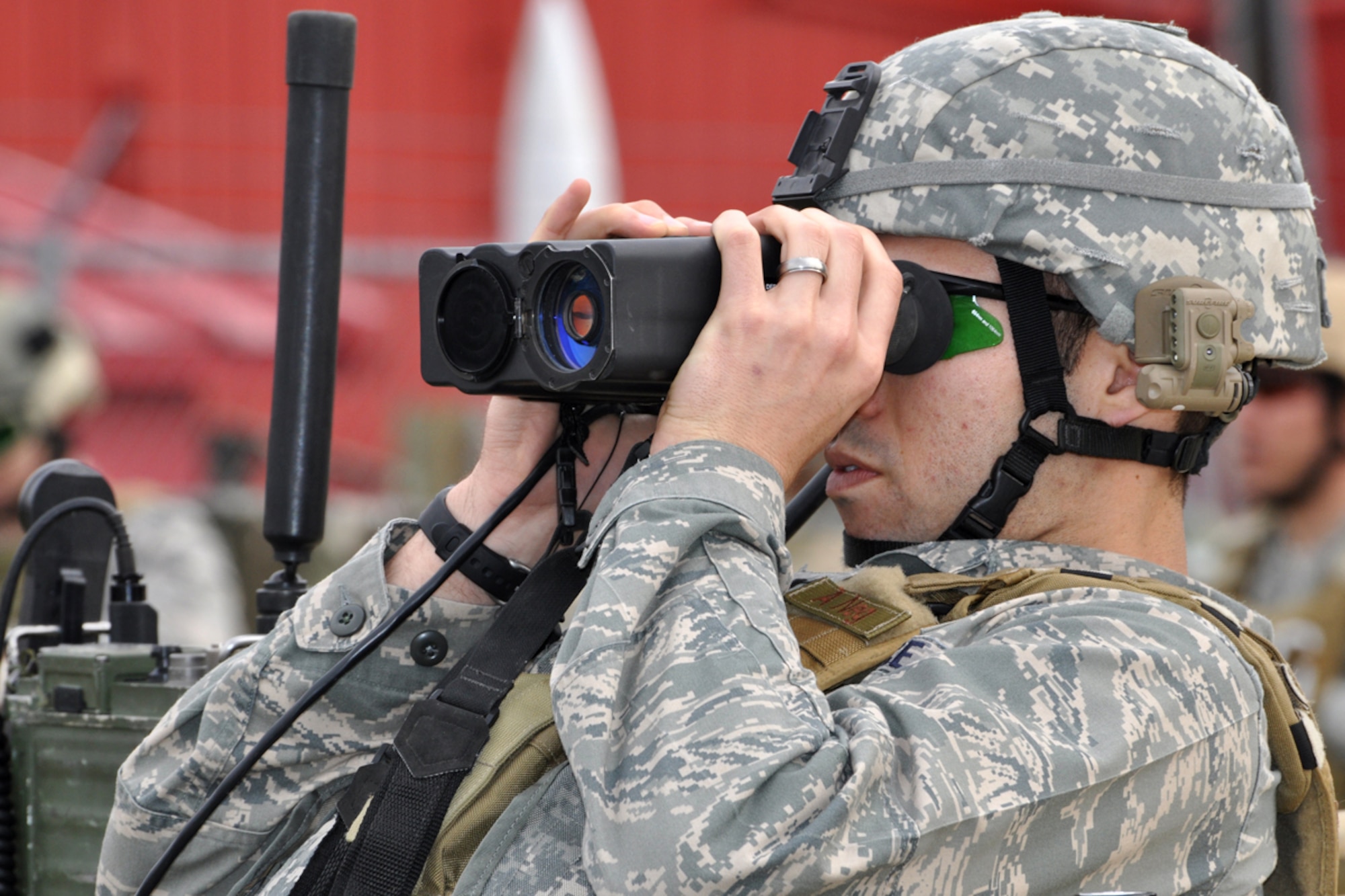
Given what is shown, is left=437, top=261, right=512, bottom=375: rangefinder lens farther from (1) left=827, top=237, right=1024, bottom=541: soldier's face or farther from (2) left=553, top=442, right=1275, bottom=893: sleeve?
(1) left=827, top=237, right=1024, bottom=541: soldier's face

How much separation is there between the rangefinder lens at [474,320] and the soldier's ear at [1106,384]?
64cm

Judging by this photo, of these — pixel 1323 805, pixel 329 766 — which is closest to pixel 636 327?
pixel 329 766

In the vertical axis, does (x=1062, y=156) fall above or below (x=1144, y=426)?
above

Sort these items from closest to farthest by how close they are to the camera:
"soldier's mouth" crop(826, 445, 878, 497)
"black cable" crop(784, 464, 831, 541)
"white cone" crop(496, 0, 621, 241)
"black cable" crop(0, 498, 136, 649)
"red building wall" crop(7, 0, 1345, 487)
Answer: "soldier's mouth" crop(826, 445, 878, 497) < "black cable" crop(784, 464, 831, 541) < "black cable" crop(0, 498, 136, 649) < "red building wall" crop(7, 0, 1345, 487) < "white cone" crop(496, 0, 621, 241)

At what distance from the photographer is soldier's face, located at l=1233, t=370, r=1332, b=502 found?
16.4 ft

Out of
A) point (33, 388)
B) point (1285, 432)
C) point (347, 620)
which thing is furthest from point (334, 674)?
point (1285, 432)

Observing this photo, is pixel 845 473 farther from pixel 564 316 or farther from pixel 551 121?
pixel 551 121

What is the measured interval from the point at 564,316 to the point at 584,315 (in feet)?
0.13

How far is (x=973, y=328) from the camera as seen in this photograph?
1.62m

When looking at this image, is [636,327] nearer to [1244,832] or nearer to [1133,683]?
[1133,683]

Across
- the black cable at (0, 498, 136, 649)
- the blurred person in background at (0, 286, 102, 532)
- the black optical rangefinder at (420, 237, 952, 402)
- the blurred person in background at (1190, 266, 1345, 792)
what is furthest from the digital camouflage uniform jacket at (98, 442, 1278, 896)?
the blurred person in background at (1190, 266, 1345, 792)

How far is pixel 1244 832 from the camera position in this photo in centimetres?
148

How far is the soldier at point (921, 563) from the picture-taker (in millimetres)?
1273

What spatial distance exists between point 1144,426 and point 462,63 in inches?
374
